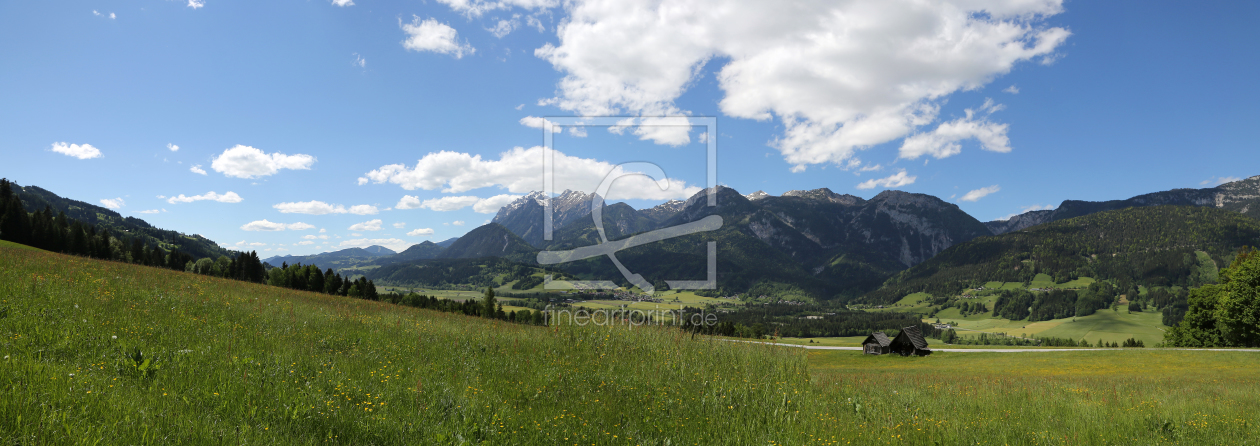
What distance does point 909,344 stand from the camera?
2261 inches

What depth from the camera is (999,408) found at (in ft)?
29.2

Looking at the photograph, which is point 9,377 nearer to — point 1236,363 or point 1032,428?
point 1032,428

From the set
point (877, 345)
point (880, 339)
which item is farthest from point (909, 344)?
point (880, 339)

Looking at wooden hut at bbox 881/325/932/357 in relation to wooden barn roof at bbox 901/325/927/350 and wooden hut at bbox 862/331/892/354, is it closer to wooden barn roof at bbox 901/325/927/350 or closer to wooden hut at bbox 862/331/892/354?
wooden barn roof at bbox 901/325/927/350

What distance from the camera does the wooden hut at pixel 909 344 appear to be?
55.7 m

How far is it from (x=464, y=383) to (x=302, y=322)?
5.97 m

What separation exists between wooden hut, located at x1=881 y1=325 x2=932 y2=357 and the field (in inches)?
1912

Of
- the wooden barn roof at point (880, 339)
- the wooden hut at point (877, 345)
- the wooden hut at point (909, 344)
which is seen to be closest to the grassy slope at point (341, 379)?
the wooden hut at point (909, 344)

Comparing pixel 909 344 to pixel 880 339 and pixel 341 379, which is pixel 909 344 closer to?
pixel 880 339

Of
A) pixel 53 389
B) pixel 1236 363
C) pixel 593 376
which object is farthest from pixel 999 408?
pixel 1236 363

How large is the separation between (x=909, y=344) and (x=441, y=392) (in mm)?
64065

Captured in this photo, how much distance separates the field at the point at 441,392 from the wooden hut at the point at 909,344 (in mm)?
48558

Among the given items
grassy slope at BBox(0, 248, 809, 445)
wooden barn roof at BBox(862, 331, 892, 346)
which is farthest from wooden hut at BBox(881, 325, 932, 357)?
grassy slope at BBox(0, 248, 809, 445)

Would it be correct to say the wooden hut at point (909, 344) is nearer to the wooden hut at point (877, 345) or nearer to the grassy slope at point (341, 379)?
the wooden hut at point (877, 345)
